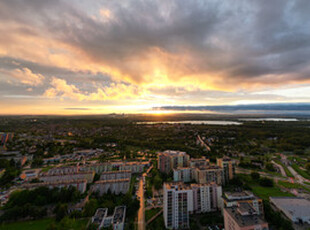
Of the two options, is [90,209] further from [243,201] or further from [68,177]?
[243,201]

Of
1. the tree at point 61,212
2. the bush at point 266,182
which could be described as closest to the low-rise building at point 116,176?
the tree at point 61,212

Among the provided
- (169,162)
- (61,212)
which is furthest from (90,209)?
(169,162)

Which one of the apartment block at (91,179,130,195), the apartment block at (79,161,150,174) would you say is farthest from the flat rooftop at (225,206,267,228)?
the apartment block at (79,161,150,174)


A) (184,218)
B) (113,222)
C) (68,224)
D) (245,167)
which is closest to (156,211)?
(184,218)

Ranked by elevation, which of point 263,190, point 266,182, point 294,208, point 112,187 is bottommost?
point 263,190

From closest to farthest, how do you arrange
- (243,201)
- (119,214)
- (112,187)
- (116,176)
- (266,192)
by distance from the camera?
(243,201)
(119,214)
(112,187)
(266,192)
(116,176)

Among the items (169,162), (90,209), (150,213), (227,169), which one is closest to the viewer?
(90,209)

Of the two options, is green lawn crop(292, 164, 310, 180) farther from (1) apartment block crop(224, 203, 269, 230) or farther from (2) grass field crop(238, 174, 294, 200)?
(1) apartment block crop(224, 203, 269, 230)

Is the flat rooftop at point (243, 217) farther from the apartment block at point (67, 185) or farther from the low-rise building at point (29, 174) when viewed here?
the low-rise building at point (29, 174)
